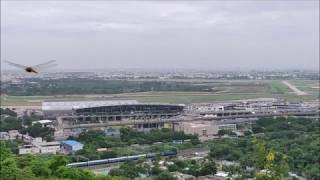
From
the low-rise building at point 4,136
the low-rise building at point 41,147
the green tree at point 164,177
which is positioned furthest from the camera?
the low-rise building at point 4,136

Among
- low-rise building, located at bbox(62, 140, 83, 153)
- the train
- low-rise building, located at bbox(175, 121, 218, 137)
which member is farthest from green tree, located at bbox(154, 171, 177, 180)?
low-rise building, located at bbox(175, 121, 218, 137)

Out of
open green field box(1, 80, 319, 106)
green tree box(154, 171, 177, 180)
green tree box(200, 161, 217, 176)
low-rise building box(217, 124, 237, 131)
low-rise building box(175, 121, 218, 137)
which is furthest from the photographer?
open green field box(1, 80, 319, 106)

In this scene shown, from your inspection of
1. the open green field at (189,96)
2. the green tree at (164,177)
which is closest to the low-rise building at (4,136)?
the green tree at (164,177)

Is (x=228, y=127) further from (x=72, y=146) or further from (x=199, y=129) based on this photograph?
(x=72, y=146)

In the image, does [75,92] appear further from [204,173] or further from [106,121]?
[204,173]

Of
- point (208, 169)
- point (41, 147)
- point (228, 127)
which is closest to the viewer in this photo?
point (208, 169)

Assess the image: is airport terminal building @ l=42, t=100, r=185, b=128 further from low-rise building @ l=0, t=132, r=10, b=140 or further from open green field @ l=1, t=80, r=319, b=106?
open green field @ l=1, t=80, r=319, b=106

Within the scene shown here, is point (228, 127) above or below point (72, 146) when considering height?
below

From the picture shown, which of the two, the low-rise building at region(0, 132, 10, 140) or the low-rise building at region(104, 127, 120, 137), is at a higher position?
Answer: the low-rise building at region(104, 127, 120, 137)

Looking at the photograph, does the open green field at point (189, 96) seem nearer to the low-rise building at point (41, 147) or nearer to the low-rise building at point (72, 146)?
the low-rise building at point (41, 147)

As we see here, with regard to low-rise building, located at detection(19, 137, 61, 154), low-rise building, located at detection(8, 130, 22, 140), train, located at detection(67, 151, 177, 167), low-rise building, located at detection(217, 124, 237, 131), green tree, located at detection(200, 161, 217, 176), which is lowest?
low-rise building, located at detection(217, 124, 237, 131)

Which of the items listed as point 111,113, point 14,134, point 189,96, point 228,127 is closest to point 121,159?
point 14,134
